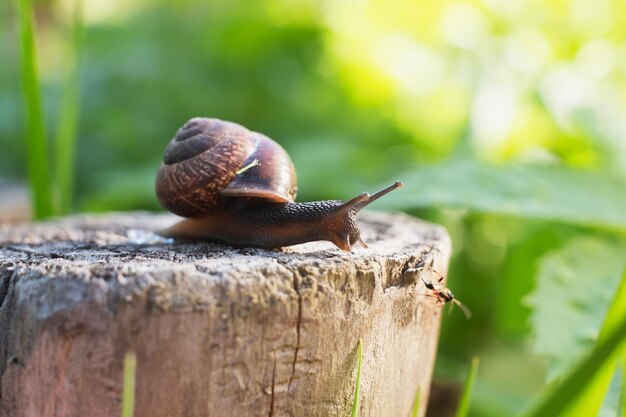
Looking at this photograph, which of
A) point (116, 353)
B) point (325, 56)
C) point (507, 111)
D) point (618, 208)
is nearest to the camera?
point (116, 353)

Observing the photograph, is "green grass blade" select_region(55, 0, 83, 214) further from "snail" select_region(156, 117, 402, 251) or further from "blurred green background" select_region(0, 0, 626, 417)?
"snail" select_region(156, 117, 402, 251)

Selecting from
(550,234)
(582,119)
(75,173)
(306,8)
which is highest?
(306,8)

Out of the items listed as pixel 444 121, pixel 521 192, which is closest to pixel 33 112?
pixel 521 192

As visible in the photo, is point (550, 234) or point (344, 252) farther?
point (550, 234)

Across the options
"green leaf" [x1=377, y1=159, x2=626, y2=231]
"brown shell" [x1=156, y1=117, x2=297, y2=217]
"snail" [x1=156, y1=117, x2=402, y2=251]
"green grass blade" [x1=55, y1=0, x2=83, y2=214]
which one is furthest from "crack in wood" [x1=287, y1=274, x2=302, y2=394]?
"green grass blade" [x1=55, y1=0, x2=83, y2=214]

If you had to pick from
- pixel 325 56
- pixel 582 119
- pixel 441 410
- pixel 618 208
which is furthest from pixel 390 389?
pixel 325 56

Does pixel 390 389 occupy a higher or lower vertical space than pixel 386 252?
lower

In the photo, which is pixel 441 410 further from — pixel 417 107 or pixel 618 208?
pixel 417 107
